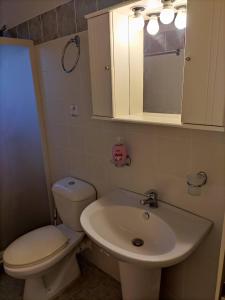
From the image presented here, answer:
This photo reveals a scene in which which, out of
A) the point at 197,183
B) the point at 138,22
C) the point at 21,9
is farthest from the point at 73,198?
the point at 21,9

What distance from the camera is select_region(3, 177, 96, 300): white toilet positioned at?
1.46 meters

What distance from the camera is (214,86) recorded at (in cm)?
88

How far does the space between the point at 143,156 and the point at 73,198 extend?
2.00 ft

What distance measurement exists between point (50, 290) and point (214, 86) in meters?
1.71

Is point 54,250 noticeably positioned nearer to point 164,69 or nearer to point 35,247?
point 35,247

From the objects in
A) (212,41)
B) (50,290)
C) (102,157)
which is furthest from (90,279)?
(212,41)

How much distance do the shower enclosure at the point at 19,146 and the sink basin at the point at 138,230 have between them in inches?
37.9

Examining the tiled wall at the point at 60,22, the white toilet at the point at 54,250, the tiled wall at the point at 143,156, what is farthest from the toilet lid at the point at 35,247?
the tiled wall at the point at 60,22

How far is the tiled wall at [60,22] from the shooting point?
137cm

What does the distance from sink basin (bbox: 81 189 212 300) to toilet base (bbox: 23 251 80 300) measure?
23.0 inches

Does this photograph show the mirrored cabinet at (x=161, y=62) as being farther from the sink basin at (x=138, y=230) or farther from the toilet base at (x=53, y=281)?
the toilet base at (x=53, y=281)

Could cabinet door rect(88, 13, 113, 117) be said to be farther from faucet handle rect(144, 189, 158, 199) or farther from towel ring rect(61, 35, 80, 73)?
faucet handle rect(144, 189, 158, 199)

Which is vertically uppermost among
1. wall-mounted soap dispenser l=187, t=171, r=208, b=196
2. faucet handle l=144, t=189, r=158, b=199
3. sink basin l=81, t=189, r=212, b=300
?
wall-mounted soap dispenser l=187, t=171, r=208, b=196

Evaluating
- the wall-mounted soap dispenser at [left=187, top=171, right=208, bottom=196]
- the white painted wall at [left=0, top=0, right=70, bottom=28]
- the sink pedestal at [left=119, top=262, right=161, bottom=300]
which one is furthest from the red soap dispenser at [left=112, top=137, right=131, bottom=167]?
the white painted wall at [left=0, top=0, right=70, bottom=28]
